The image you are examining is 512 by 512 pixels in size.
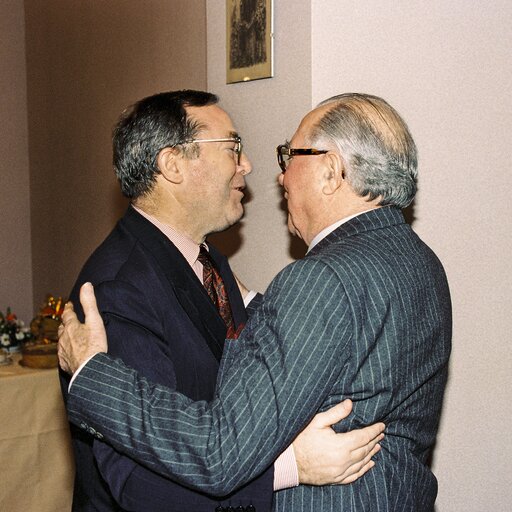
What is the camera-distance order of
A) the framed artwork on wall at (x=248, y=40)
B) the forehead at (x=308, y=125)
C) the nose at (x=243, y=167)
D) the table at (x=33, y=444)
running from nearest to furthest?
the forehead at (x=308, y=125)
the nose at (x=243, y=167)
the framed artwork on wall at (x=248, y=40)
the table at (x=33, y=444)

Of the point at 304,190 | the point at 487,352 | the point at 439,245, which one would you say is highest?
the point at 304,190

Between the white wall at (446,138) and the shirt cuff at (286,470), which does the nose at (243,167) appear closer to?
the white wall at (446,138)

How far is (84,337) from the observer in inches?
56.1

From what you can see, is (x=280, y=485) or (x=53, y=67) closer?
(x=280, y=485)

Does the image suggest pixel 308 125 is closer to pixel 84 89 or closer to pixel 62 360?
pixel 62 360

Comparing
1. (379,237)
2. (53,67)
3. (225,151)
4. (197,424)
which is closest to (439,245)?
(225,151)

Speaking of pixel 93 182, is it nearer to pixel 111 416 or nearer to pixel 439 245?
pixel 439 245

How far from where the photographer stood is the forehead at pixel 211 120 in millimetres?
2018

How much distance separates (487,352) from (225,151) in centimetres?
134

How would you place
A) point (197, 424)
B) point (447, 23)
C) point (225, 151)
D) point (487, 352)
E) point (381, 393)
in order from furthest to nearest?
point (487, 352)
point (447, 23)
point (225, 151)
point (381, 393)
point (197, 424)

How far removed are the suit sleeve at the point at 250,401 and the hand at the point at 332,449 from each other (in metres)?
0.08

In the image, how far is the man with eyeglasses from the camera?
55.2 inches

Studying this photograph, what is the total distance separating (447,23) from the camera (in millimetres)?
2461

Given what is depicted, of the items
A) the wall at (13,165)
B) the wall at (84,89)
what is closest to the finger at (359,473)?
the wall at (84,89)
